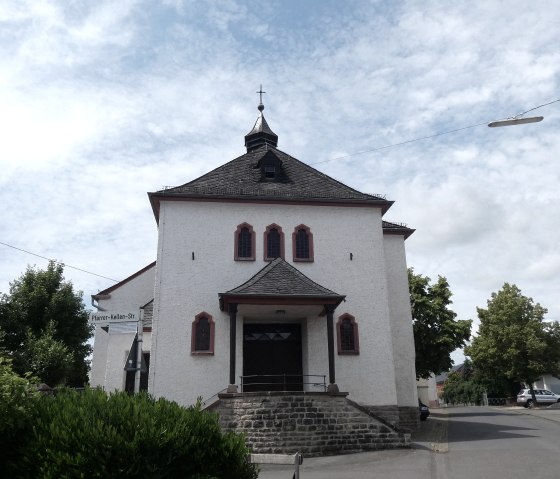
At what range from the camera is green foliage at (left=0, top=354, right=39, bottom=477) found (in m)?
7.02

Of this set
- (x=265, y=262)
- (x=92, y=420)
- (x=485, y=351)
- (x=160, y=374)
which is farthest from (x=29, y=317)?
(x=485, y=351)

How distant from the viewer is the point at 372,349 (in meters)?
20.4

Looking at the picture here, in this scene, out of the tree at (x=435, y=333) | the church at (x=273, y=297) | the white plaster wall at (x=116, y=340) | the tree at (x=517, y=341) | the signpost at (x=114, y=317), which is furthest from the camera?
the tree at (x=517, y=341)

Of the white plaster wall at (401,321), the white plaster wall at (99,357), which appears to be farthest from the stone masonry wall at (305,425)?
the white plaster wall at (99,357)

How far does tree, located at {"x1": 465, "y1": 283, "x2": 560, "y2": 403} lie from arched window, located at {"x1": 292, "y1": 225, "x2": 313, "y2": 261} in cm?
2697

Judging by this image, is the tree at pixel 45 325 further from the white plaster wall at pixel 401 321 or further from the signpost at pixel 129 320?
the signpost at pixel 129 320

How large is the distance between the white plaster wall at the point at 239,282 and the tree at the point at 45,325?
11.1m

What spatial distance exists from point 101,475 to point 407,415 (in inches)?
686

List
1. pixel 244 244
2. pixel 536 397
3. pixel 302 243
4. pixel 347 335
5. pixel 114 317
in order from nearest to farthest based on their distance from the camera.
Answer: pixel 114 317
pixel 347 335
pixel 244 244
pixel 302 243
pixel 536 397

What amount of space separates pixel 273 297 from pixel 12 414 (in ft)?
38.0

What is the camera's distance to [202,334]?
19641 mm

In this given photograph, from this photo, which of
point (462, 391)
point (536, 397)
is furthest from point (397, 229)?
point (462, 391)

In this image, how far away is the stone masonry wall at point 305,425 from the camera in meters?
15.1

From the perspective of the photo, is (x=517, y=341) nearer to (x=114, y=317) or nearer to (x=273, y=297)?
(x=273, y=297)
